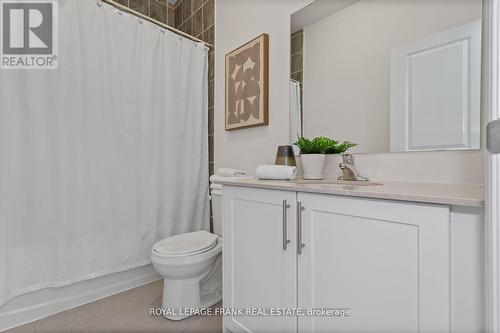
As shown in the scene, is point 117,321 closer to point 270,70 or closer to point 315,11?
point 270,70

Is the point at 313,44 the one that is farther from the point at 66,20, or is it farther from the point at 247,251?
the point at 66,20

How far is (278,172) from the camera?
1.26 metres

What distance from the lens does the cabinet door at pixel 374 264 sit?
67cm

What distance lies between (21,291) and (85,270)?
0.31 meters

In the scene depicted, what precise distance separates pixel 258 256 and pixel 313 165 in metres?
0.55

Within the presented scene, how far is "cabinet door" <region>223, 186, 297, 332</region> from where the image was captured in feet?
3.27

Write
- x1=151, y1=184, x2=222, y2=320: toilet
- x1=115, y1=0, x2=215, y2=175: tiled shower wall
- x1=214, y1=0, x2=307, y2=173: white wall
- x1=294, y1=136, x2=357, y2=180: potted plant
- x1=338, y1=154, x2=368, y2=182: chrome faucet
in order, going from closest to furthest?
x1=338, y1=154, x2=368, y2=182: chrome faucet < x1=294, y1=136, x2=357, y2=180: potted plant < x1=151, y1=184, x2=222, y2=320: toilet < x1=214, y1=0, x2=307, y2=173: white wall < x1=115, y1=0, x2=215, y2=175: tiled shower wall

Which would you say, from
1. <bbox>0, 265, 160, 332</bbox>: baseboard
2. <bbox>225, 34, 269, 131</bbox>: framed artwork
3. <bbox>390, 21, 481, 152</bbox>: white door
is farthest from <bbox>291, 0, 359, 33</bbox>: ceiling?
<bbox>0, 265, 160, 332</bbox>: baseboard

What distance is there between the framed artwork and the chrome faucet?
0.65 metres

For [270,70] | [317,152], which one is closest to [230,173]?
[317,152]

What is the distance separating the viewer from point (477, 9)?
0.95 meters

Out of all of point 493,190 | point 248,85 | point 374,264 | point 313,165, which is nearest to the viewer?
point 493,190

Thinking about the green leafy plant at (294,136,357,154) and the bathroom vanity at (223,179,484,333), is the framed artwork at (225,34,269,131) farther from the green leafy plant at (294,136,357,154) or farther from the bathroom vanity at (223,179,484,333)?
the bathroom vanity at (223,179,484,333)

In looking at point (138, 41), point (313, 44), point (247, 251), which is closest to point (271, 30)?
point (313, 44)
